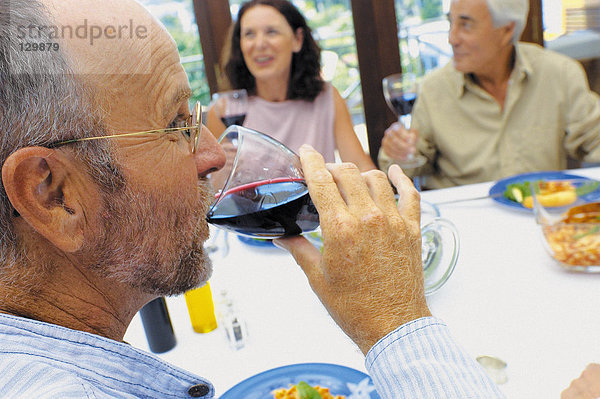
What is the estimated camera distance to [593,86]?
3.60m

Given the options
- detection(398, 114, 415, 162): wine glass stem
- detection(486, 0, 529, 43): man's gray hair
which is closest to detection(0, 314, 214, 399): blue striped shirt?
detection(398, 114, 415, 162): wine glass stem

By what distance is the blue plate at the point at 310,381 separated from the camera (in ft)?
3.07

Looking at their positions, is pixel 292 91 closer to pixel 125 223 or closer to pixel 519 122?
pixel 519 122

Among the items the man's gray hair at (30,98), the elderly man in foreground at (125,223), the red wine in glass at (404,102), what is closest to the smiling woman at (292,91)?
the red wine in glass at (404,102)

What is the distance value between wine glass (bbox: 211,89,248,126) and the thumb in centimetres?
140

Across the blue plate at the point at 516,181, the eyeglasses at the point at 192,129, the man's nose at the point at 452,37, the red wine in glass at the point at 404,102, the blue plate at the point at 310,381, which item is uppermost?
the eyeglasses at the point at 192,129

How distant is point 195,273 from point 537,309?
78cm

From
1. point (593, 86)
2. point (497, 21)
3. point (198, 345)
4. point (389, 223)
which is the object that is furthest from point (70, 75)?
point (593, 86)

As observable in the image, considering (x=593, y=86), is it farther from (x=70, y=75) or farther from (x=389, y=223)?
(x=70, y=75)

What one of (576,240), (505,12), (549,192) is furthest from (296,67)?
(576,240)

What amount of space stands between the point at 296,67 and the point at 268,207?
89.2 inches

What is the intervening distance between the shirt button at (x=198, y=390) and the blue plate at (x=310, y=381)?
72mm

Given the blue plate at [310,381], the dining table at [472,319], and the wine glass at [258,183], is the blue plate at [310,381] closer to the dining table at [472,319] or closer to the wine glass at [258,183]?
the dining table at [472,319]

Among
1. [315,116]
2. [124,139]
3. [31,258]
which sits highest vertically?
[124,139]
